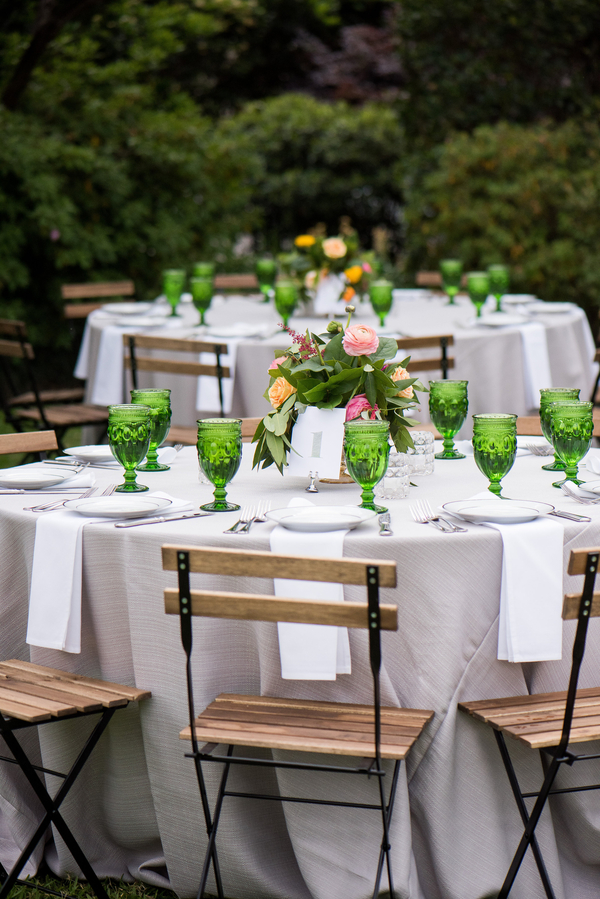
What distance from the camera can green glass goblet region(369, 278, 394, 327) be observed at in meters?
5.66

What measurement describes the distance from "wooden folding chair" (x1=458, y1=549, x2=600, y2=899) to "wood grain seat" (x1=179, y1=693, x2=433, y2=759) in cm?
18

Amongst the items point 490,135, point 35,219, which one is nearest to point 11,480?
point 35,219

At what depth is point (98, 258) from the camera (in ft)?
30.8

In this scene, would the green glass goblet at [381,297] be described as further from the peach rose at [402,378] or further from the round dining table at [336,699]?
the round dining table at [336,699]

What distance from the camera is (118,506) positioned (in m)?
2.67

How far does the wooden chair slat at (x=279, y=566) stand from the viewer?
2.08m

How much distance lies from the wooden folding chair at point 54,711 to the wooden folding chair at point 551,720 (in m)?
0.83

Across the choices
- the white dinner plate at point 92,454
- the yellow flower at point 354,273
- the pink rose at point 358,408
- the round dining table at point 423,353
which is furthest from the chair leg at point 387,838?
the yellow flower at point 354,273

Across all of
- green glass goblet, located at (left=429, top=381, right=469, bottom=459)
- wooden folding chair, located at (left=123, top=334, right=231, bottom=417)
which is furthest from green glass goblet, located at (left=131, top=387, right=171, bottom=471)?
wooden folding chair, located at (left=123, top=334, right=231, bottom=417)

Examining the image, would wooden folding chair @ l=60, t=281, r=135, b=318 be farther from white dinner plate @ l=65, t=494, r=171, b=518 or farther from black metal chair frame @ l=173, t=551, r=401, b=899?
black metal chair frame @ l=173, t=551, r=401, b=899

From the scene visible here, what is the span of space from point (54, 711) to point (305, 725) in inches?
22.3

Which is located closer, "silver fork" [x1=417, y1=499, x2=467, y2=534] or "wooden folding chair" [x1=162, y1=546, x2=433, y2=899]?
"wooden folding chair" [x1=162, y1=546, x2=433, y2=899]

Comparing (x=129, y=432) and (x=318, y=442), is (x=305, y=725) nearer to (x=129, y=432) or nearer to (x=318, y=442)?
(x=318, y=442)

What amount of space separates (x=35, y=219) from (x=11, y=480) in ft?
20.8
